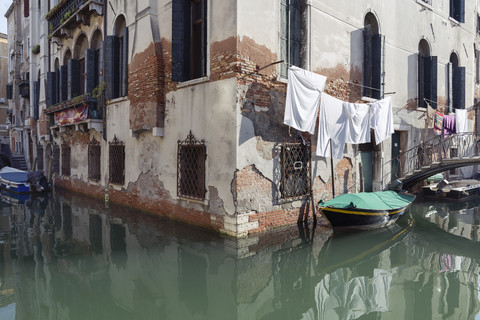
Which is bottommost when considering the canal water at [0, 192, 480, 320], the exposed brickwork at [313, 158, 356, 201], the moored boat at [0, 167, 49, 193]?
the canal water at [0, 192, 480, 320]

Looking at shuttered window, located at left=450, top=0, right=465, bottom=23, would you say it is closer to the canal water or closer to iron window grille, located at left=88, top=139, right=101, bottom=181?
the canal water

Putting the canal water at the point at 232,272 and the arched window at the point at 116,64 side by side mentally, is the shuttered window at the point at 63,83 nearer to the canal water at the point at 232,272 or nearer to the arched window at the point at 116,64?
the arched window at the point at 116,64

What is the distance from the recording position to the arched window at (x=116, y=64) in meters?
8.86

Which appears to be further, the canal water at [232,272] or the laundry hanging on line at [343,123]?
the laundry hanging on line at [343,123]

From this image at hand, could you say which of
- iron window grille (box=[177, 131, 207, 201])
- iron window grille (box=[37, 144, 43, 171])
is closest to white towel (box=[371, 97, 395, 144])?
iron window grille (box=[177, 131, 207, 201])

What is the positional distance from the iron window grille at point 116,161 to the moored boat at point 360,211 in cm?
533

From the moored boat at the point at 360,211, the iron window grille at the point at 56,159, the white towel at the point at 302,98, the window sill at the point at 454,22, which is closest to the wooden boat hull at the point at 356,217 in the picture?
the moored boat at the point at 360,211

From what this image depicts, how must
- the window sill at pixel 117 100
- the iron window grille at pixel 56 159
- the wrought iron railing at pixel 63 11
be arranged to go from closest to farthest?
1. the window sill at pixel 117 100
2. the wrought iron railing at pixel 63 11
3. the iron window grille at pixel 56 159

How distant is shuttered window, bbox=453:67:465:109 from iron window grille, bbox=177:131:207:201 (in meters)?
9.81

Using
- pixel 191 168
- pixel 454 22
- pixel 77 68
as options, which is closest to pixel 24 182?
Answer: pixel 77 68

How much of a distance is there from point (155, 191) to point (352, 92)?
16.6 ft

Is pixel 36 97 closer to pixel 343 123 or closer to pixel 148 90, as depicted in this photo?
pixel 148 90

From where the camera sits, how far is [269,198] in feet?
21.3

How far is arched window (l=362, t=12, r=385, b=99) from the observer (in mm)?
8547
